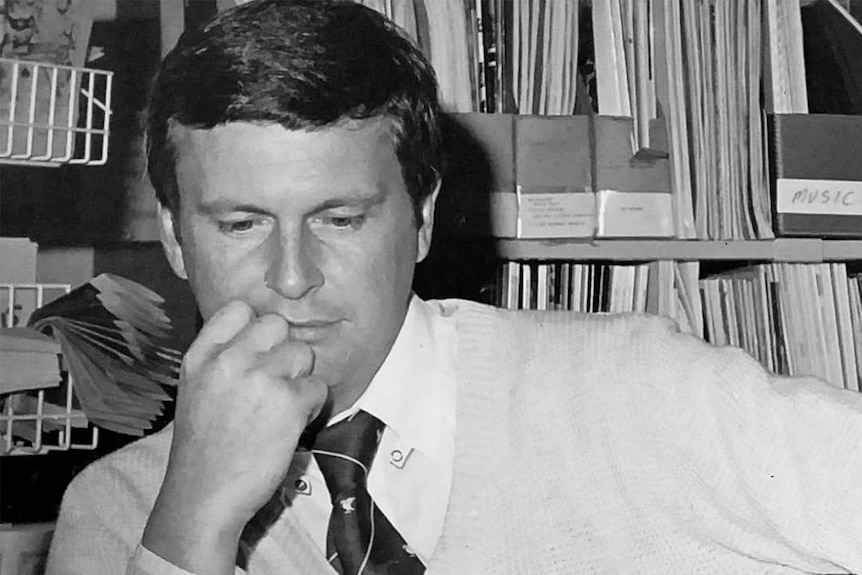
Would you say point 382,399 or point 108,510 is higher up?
point 382,399

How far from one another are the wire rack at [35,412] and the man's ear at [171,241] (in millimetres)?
142

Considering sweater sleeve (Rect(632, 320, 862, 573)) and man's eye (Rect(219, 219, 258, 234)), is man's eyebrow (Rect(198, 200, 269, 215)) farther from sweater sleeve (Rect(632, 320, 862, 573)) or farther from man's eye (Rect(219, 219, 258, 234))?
sweater sleeve (Rect(632, 320, 862, 573))

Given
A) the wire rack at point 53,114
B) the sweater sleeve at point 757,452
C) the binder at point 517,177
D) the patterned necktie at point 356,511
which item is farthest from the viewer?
the binder at point 517,177

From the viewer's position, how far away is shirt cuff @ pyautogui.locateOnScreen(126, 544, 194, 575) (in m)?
0.80

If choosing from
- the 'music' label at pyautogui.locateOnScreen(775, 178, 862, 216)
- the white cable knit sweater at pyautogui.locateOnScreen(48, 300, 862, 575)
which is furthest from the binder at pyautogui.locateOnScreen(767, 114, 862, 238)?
the white cable knit sweater at pyautogui.locateOnScreen(48, 300, 862, 575)

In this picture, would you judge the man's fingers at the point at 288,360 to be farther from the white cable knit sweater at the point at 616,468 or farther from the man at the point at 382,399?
the white cable knit sweater at the point at 616,468

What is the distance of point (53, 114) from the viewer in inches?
39.9

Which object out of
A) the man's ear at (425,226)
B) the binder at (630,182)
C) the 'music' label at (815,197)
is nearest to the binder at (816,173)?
the 'music' label at (815,197)

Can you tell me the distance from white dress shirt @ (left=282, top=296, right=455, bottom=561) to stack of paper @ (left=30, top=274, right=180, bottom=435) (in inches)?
7.9

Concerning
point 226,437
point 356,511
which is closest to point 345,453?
point 356,511

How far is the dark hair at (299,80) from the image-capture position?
0.83 m

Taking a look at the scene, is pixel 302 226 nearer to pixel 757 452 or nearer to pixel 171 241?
pixel 171 241

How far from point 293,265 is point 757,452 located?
16.0 inches

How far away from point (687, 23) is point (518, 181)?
283mm
